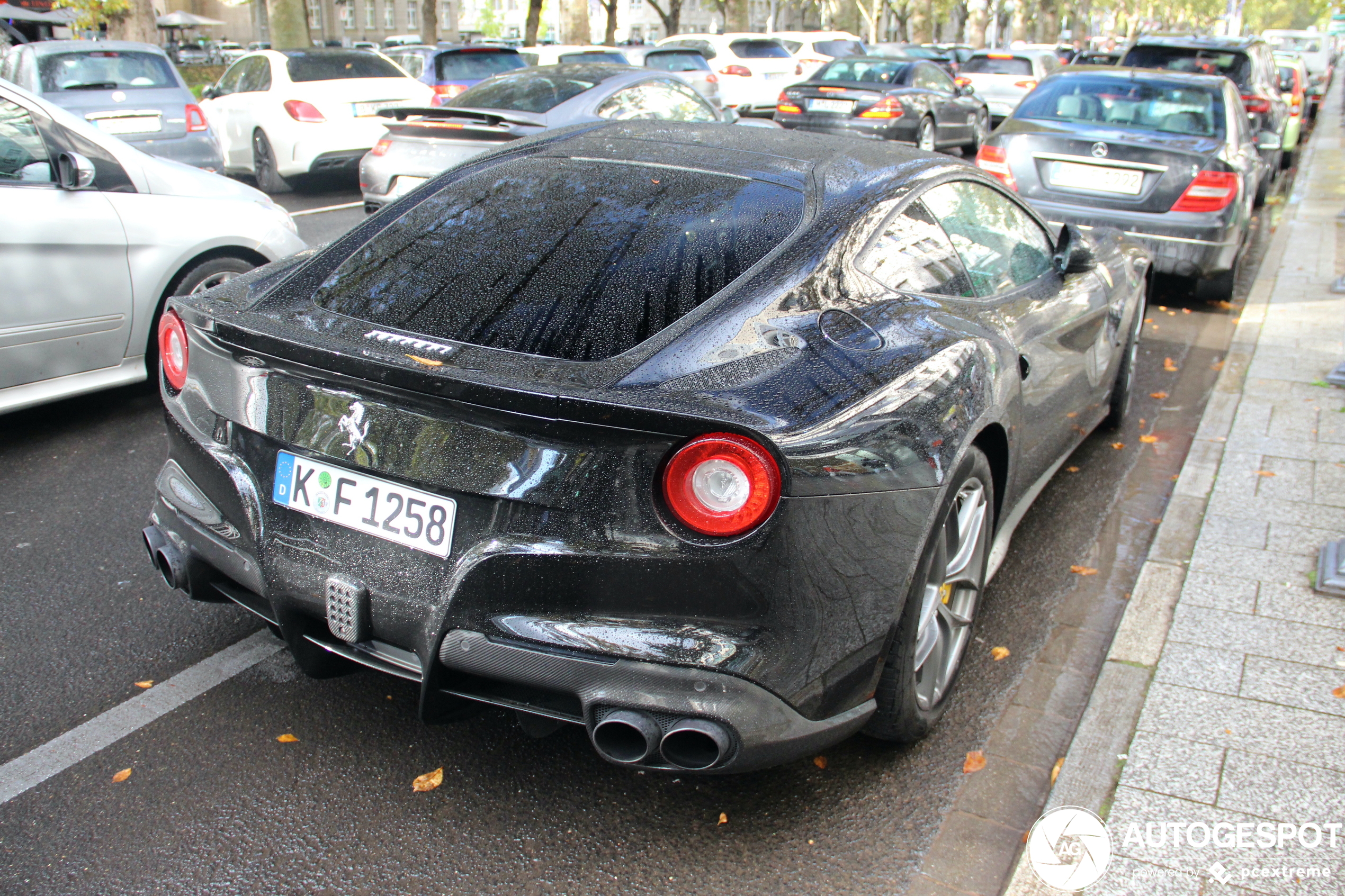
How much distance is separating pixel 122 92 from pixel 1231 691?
37.7 feet

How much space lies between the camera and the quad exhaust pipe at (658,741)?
2184 millimetres

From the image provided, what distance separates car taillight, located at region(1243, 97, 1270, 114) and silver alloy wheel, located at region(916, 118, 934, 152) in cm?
418

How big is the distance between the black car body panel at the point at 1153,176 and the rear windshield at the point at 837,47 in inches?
741

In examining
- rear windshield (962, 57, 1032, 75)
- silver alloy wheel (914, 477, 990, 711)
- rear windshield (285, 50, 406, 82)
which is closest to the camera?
silver alloy wheel (914, 477, 990, 711)

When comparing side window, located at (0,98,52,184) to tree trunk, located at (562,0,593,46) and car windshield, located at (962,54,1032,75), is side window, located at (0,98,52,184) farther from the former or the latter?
tree trunk, located at (562,0,593,46)

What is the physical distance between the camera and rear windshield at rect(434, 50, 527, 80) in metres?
14.0

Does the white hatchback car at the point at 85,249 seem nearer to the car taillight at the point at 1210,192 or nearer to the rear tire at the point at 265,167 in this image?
the car taillight at the point at 1210,192

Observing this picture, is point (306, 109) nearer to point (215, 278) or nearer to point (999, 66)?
point (215, 278)

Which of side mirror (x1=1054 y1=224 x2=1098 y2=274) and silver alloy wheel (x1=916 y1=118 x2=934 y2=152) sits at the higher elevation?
side mirror (x1=1054 y1=224 x2=1098 y2=274)

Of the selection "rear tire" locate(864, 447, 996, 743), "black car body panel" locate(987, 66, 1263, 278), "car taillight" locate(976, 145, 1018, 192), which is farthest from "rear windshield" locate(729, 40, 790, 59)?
"rear tire" locate(864, 447, 996, 743)

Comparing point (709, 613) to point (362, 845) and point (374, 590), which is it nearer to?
point (374, 590)

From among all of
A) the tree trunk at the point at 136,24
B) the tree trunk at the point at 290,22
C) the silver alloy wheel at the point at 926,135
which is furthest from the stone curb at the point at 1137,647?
the tree trunk at the point at 290,22

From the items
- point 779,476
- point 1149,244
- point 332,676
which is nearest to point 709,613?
point 779,476

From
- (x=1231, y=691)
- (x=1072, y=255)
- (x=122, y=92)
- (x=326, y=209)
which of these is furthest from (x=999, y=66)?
(x=1231, y=691)
